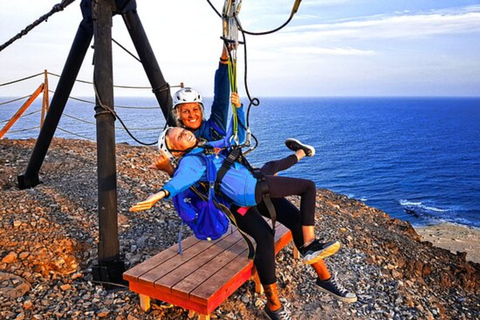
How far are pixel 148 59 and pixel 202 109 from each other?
6.21 ft

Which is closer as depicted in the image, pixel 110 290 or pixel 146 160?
pixel 110 290

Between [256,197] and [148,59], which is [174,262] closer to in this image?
[256,197]

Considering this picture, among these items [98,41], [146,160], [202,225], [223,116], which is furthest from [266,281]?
[146,160]

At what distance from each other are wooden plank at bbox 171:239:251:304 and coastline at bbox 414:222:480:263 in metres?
23.5

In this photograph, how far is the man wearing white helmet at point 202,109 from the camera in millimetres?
5203

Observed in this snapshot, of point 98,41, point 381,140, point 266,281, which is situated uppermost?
point 98,41

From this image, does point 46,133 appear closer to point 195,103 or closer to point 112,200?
point 112,200

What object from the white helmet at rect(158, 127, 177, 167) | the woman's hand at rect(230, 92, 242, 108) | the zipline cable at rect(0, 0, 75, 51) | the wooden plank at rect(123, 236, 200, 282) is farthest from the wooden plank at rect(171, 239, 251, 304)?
the zipline cable at rect(0, 0, 75, 51)

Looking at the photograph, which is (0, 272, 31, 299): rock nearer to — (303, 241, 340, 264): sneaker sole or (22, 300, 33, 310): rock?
(22, 300, 33, 310): rock

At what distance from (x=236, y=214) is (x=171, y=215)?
3.75 m

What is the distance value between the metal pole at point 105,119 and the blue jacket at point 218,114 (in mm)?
1261

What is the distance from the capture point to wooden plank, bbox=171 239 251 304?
4.61 m

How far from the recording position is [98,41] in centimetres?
559

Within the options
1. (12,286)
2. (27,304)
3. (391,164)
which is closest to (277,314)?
(27,304)
